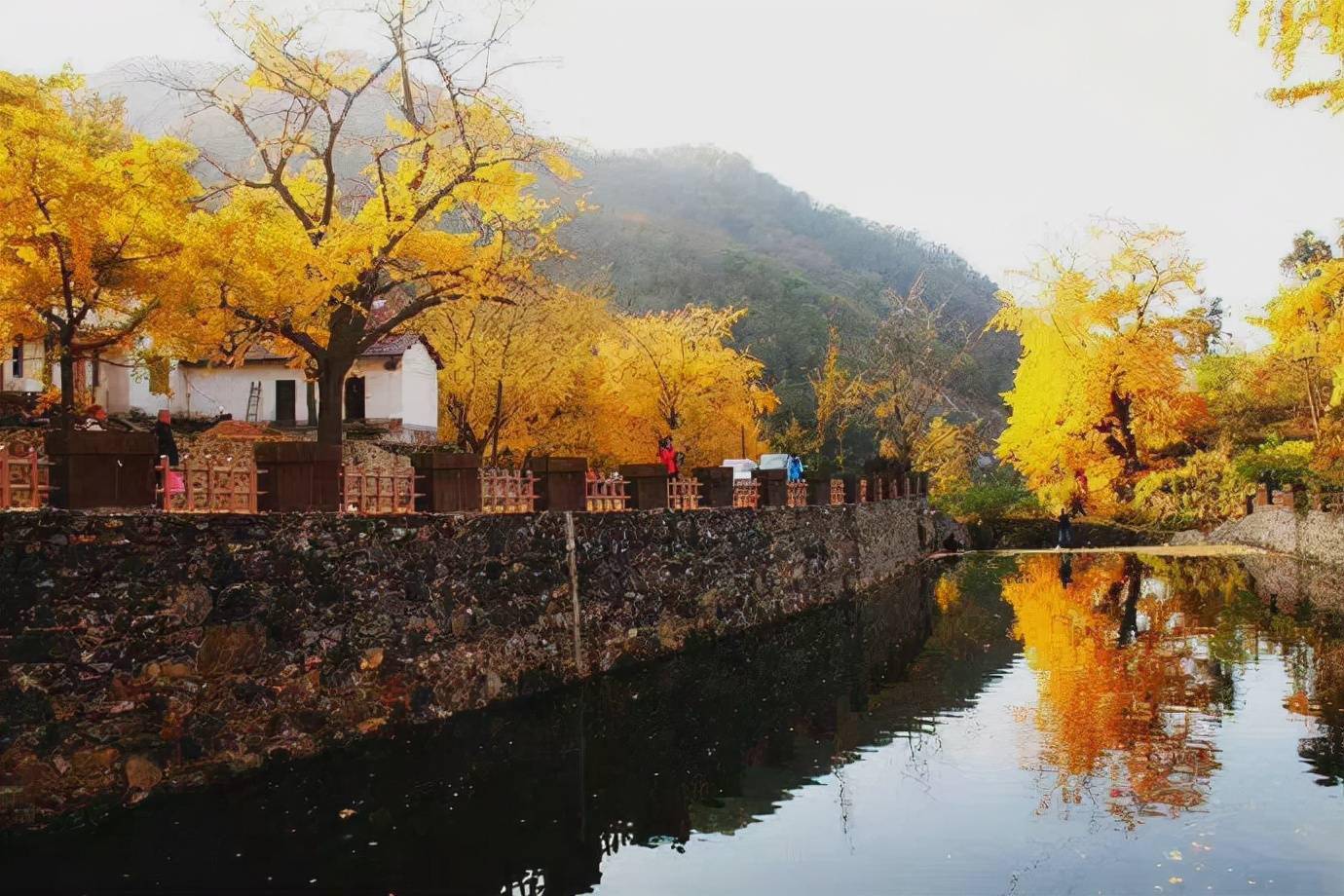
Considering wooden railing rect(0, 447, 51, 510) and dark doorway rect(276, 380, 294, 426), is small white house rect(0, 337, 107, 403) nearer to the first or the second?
dark doorway rect(276, 380, 294, 426)

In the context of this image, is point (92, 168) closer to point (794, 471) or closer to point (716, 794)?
point (716, 794)

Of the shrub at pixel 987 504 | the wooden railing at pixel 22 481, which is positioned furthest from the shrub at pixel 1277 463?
the wooden railing at pixel 22 481

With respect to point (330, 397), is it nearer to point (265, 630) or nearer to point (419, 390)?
point (265, 630)

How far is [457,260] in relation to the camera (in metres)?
20.1

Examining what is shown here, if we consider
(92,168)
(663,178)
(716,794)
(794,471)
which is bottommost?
(716,794)

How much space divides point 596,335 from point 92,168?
17089mm

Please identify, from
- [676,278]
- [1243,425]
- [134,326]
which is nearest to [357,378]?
[134,326]

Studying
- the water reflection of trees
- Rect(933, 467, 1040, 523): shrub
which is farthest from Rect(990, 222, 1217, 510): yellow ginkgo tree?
the water reflection of trees

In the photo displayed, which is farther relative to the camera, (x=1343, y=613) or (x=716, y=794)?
(x=1343, y=613)

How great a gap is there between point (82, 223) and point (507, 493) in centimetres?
867

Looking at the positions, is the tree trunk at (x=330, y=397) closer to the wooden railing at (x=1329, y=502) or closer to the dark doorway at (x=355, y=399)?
the dark doorway at (x=355, y=399)

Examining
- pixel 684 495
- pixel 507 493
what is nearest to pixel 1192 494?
pixel 684 495

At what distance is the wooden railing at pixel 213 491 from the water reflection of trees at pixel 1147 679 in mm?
8291

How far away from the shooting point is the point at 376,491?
13062mm
